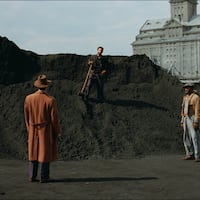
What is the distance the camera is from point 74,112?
1406cm

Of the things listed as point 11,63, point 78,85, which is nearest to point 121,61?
point 78,85

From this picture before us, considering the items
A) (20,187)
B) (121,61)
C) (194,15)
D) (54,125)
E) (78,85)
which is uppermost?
(194,15)

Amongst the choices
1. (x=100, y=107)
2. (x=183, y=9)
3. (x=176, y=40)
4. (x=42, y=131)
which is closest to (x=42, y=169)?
(x=42, y=131)

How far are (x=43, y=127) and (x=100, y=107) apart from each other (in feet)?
23.1

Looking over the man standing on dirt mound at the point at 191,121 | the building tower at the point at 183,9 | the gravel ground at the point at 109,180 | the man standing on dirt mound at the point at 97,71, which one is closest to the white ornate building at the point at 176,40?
the building tower at the point at 183,9

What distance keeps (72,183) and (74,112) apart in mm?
6502

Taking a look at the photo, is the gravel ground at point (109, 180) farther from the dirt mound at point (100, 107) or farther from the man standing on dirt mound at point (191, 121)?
the dirt mound at point (100, 107)

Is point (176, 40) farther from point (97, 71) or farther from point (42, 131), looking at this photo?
point (42, 131)

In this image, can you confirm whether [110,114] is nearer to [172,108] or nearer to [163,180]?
[172,108]

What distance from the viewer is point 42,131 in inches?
300

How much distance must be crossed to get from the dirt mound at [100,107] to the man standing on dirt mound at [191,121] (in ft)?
5.20

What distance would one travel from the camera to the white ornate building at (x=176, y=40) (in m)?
110

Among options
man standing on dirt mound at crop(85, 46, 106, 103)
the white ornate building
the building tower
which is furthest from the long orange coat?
the building tower

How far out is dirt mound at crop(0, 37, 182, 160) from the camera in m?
12.4
